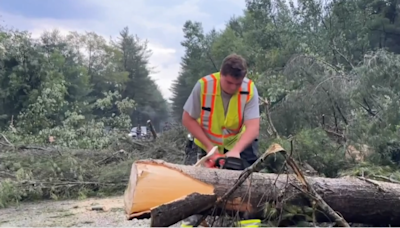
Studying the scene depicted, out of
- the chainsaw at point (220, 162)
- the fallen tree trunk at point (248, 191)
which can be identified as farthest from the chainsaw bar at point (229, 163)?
the fallen tree trunk at point (248, 191)

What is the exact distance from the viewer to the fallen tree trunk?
2545 mm

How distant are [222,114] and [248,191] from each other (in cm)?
65

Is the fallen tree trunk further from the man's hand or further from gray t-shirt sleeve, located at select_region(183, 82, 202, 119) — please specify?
gray t-shirt sleeve, located at select_region(183, 82, 202, 119)

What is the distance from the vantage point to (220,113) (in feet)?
10.6

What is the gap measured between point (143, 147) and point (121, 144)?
415mm

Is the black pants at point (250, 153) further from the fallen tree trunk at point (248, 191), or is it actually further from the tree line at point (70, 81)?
the tree line at point (70, 81)

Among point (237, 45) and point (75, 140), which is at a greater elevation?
point (237, 45)

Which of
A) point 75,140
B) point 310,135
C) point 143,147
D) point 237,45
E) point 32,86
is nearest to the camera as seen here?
point 310,135

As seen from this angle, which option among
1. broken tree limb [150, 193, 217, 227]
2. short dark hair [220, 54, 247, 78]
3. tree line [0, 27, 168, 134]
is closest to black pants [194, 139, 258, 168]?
short dark hair [220, 54, 247, 78]

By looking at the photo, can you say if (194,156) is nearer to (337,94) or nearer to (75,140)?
(337,94)

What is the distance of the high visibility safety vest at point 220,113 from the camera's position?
3.21 meters

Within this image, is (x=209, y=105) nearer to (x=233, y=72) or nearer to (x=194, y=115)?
(x=194, y=115)

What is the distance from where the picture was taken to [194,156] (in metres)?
3.49

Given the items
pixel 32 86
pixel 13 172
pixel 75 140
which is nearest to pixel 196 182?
pixel 13 172
